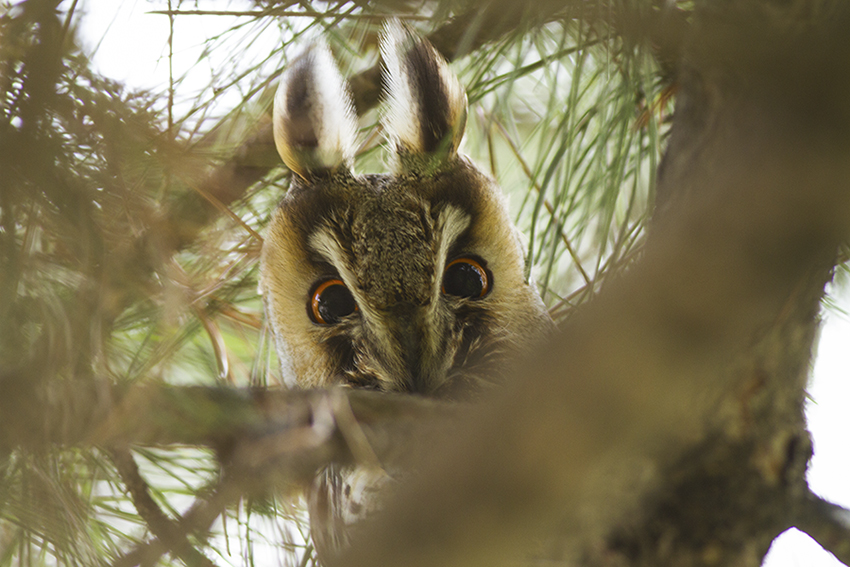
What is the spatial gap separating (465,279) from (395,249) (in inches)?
8.8

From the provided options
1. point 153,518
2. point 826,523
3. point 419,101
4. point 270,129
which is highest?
point 270,129

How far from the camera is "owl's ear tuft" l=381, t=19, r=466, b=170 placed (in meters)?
1.46

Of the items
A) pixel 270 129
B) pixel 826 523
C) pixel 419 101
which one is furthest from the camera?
pixel 270 129

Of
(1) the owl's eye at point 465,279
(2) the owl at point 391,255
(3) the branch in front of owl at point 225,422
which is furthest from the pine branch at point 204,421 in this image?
(1) the owl's eye at point 465,279

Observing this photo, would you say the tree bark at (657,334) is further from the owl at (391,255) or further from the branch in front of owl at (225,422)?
the owl at (391,255)

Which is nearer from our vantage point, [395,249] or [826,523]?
[826,523]

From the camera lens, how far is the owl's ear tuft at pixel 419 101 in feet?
4.79

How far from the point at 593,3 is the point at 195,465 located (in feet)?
3.90

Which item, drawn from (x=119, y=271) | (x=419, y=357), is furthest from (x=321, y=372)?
(x=119, y=271)

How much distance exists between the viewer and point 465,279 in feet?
5.06

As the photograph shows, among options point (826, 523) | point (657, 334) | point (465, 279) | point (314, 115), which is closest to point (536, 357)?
point (657, 334)

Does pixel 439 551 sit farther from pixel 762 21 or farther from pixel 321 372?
pixel 321 372

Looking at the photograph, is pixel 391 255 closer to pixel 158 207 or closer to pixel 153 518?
pixel 158 207

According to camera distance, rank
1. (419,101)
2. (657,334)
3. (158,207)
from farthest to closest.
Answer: (419,101) → (158,207) → (657,334)
